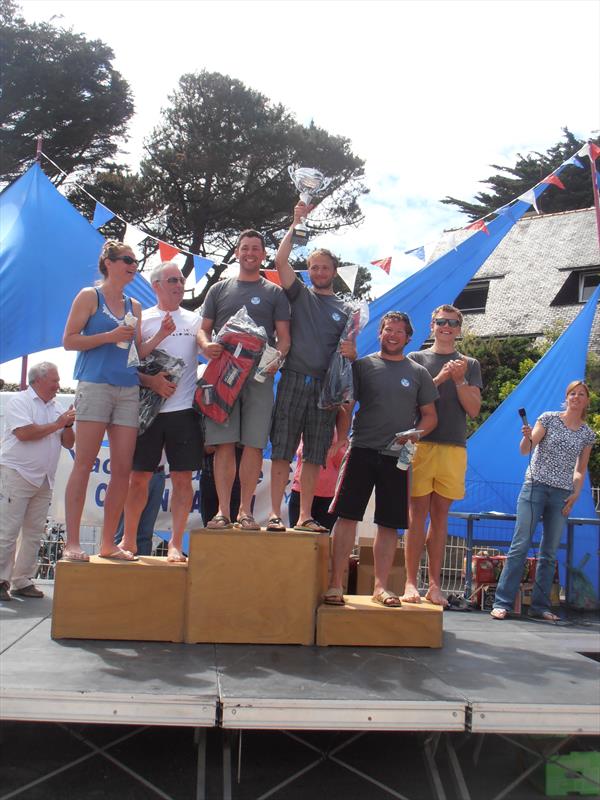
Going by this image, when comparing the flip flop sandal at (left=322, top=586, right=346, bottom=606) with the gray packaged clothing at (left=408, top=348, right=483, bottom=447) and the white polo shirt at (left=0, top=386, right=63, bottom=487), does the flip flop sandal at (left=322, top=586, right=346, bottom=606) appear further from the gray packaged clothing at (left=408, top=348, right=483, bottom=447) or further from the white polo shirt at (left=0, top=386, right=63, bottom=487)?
the white polo shirt at (left=0, top=386, right=63, bottom=487)

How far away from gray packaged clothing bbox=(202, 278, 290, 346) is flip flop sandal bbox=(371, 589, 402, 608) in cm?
125

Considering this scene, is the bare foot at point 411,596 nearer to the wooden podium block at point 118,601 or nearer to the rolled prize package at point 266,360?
the wooden podium block at point 118,601

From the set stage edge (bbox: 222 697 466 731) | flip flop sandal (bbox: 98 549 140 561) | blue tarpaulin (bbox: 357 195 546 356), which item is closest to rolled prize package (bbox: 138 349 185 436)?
flip flop sandal (bbox: 98 549 140 561)

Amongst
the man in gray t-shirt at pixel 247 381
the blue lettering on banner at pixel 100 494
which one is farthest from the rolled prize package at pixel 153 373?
the blue lettering on banner at pixel 100 494

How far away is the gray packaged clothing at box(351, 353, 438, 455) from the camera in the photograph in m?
3.68

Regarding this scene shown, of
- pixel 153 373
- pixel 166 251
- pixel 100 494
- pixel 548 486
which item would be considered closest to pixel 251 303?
pixel 153 373

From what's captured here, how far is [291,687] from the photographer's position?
8.34 ft

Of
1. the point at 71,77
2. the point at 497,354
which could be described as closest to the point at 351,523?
the point at 497,354

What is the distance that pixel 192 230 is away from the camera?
2233 cm

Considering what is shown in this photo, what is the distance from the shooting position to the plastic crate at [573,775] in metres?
2.85

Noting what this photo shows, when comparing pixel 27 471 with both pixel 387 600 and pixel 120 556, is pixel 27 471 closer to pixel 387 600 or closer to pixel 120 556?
pixel 120 556

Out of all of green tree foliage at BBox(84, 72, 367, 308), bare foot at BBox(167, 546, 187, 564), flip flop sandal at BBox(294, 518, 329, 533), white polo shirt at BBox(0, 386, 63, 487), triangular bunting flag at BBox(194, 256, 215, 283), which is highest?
green tree foliage at BBox(84, 72, 367, 308)

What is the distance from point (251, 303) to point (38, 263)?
3552 millimetres

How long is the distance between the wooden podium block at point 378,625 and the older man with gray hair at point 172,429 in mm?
743
